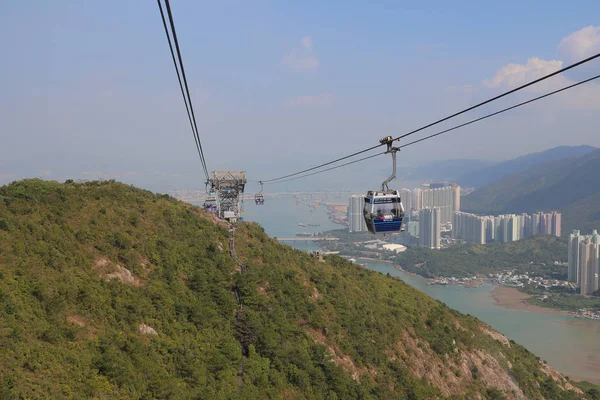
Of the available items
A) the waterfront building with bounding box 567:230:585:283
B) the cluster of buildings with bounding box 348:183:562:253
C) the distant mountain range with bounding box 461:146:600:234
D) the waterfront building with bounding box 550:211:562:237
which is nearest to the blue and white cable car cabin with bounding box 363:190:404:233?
the waterfront building with bounding box 567:230:585:283

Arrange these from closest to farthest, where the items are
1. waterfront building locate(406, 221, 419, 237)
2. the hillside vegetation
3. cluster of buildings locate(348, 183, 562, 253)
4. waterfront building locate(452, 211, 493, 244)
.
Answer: the hillside vegetation
cluster of buildings locate(348, 183, 562, 253)
waterfront building locate(452, 211, 493, 244)
waterfront building locate(406, 221, 419, 237)

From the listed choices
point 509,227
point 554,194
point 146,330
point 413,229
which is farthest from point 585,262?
point 554,194

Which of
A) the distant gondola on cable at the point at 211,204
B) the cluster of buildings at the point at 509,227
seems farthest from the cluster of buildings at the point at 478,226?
the distant gondola on cable at the point at 211,204

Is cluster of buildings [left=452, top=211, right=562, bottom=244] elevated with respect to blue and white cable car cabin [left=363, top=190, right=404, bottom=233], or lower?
lower

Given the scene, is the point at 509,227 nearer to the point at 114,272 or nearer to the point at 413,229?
the point at 413,229

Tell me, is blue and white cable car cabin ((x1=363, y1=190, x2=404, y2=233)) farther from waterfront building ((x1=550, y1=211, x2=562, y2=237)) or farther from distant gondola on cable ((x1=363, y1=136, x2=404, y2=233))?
waterfront building ((x1=550, y1=211, x2=562, y2=237))

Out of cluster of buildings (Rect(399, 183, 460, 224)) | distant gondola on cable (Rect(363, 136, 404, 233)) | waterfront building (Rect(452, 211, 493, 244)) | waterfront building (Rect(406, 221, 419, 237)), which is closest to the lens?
distant gondola on cable (Rect(363, 136, 404, 233))

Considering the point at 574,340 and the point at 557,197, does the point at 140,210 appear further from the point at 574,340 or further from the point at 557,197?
the point at 557,197

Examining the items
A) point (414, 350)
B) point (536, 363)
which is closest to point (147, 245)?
point (414, 350)
